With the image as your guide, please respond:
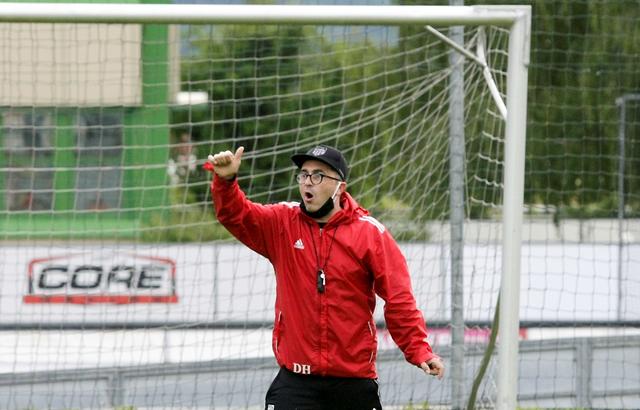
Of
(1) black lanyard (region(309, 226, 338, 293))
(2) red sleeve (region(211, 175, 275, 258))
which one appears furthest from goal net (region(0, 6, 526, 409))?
(1) black lanyard (region(309, 226, 338, 293))

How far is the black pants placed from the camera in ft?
15.7

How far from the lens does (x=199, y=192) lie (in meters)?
8.39

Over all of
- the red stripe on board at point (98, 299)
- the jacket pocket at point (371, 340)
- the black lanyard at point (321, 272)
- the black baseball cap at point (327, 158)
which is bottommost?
the red stripe on board at point (98, 299)

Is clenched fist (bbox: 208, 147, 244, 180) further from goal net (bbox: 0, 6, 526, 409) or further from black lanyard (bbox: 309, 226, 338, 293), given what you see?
goal net (bbox: 0, 6, 526, 409)

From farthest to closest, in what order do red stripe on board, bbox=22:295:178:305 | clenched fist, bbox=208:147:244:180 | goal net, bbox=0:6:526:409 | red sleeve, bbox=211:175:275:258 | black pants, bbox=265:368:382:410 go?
red stripe on board, bbox=22:295:178:305
goal net, bbox=0:6:526:409
black pants, bbox=265:368:382:410
red sleeve, bbox=211:175:275:258
clenched fist, bbox=208:147:244:180

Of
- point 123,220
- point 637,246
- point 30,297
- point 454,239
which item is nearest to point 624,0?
point 637,246

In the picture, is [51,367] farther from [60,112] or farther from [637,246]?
[637,246]

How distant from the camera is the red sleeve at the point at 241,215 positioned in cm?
468

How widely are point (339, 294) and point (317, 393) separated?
44cm

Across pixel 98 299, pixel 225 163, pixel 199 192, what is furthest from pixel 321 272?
pixel 98 299

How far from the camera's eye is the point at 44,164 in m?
8.13

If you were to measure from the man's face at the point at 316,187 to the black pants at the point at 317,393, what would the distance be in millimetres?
744

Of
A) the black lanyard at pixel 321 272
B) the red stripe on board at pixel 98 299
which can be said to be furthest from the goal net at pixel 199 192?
the black lanyard at pixel 321 272

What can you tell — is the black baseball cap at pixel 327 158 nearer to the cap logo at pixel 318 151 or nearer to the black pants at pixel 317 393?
the cap logo at pixel 318 151
